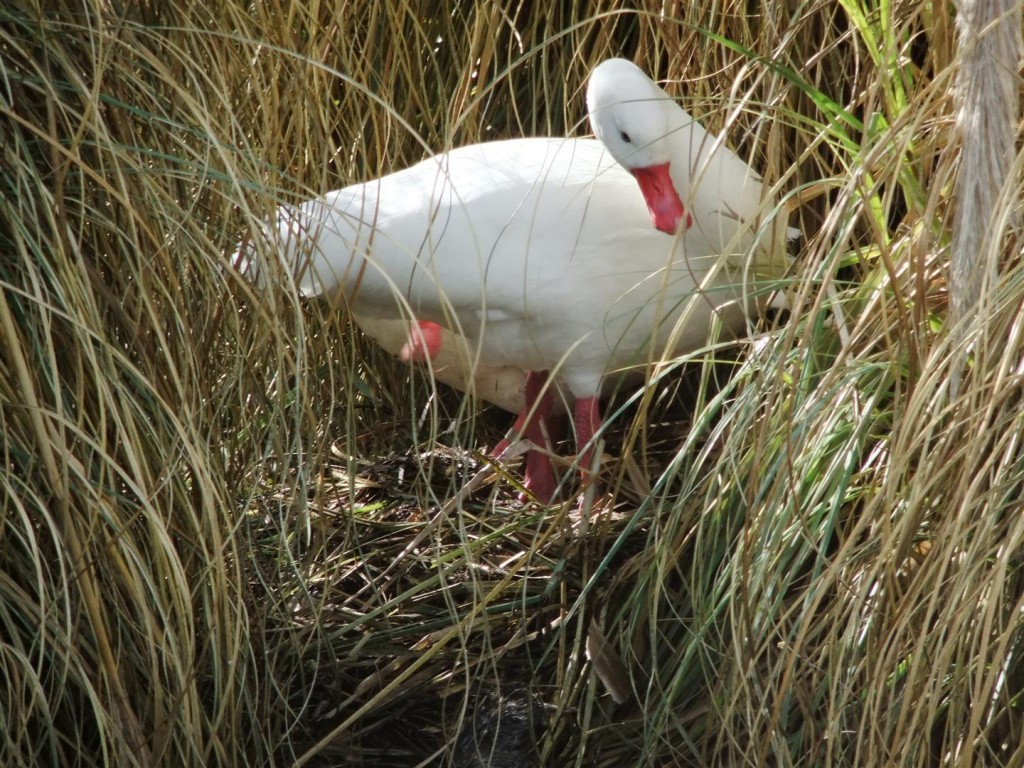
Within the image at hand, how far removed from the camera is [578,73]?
262 centimetres

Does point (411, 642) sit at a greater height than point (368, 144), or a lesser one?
lesser

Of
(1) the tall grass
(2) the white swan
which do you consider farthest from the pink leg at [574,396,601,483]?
(1) the tall grass

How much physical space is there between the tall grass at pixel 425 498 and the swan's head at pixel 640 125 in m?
0.15

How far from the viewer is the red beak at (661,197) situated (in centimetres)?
220

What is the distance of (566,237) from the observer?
7.23 ft

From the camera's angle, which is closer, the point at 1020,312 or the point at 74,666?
the point at 1020,312

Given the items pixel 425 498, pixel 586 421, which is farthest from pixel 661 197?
pixel 425 498

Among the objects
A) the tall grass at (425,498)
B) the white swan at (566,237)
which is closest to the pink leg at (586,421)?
the white swan at (566,237)

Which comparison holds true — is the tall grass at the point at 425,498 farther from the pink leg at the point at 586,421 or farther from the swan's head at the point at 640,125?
the pink leg at the point at 586,421

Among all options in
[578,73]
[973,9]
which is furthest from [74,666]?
[578,73]

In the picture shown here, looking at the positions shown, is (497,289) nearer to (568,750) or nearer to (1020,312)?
(568,750)

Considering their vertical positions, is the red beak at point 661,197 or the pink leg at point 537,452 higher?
the red beak at point 661,197

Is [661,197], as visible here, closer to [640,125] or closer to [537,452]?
[640,125]

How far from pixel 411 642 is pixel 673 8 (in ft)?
3.66
